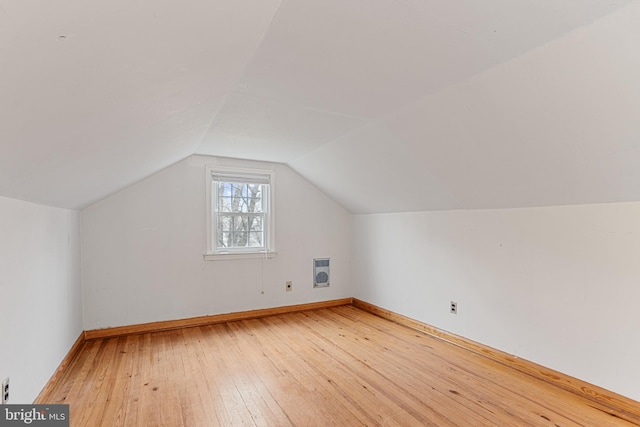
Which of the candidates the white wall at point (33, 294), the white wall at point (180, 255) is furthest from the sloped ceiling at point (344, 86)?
the white wall at point (180, 255)

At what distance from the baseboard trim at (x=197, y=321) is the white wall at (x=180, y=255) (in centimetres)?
6

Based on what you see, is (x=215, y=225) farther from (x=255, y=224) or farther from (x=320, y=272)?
(x=320, y=272)

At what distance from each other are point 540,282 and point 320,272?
2.72m

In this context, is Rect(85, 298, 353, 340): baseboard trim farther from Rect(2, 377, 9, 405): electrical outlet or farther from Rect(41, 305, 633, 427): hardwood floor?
Rect(2, 377, 9, 405): electrical outlet

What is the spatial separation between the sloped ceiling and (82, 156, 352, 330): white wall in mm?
843

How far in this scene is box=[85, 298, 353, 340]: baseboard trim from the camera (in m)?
3.39

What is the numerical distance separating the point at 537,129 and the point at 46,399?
11.7 ft

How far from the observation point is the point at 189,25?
105 centimetres

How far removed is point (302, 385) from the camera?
7.80ft

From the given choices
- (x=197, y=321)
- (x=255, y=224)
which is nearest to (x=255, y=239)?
(x=255, y=224)

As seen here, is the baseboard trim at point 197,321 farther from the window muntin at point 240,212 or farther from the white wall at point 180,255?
the window muntin at point 240,212

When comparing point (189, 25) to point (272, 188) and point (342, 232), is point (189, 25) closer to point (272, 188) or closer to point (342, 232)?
point (272, 188)

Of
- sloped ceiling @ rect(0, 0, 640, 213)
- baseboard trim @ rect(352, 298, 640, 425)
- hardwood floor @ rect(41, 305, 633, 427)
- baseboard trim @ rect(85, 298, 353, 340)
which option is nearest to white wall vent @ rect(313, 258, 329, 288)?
baseboard trim @ rect(85, 298, 353, 340)

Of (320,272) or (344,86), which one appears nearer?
(344,86)
